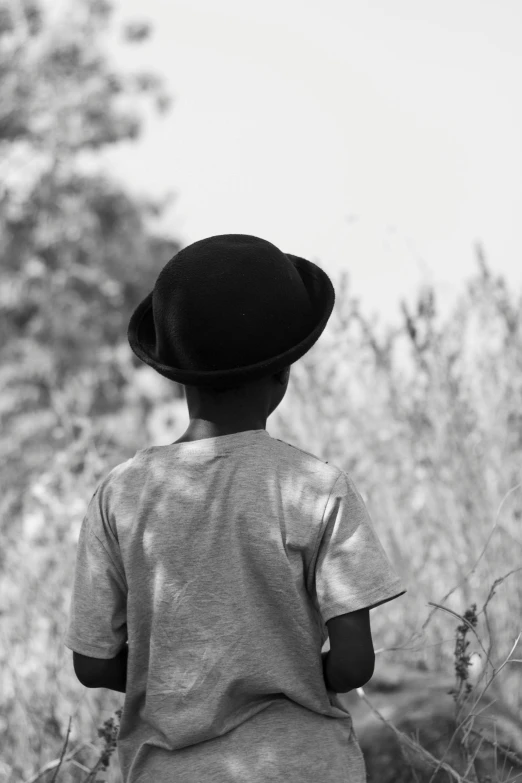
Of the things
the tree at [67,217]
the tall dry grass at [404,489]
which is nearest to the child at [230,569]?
the tall dry grass at [404,489]

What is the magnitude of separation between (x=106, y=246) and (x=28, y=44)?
9.35ft

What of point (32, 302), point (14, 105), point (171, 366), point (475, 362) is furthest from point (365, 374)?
point (14, 105)

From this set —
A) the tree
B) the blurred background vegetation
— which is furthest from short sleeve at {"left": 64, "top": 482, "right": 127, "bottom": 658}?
the tree

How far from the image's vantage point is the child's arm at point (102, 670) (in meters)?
1.55

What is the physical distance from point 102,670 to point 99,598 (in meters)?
0.12

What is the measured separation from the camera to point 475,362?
3549mm

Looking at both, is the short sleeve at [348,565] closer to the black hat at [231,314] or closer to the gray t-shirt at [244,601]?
the gray t-shirt at [244,601]

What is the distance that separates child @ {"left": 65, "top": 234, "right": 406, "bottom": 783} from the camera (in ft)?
4.62

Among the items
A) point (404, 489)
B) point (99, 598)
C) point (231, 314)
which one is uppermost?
point (231, 314)

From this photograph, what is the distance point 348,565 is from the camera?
55.0 inches

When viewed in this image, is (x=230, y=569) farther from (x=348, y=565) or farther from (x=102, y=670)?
(x=102, y=670)

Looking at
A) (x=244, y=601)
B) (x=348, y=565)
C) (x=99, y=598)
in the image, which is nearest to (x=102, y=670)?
(x=99, y=598)

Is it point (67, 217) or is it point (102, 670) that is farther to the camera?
point (67, 217)

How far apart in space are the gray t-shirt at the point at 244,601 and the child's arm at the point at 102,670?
0.24 feet
